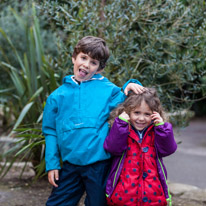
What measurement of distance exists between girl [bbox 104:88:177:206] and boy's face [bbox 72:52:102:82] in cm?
30

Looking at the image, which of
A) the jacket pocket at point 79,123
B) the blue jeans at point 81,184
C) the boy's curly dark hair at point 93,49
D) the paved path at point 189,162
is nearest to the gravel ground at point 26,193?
the blue jeans at point 81,184

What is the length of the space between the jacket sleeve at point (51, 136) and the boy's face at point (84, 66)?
251mm

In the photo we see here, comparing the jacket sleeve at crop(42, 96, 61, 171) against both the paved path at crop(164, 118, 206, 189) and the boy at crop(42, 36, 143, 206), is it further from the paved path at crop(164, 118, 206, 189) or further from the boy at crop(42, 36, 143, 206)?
the paved path at crop(164, 118, 206, 189)

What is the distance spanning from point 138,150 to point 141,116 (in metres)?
0.22

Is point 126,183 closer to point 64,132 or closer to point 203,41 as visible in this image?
point 64,132

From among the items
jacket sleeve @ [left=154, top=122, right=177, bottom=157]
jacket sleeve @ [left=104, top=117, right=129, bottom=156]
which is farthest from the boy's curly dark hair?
jacket sleeve @ [left=154, top=122, right=177, bottom=157]

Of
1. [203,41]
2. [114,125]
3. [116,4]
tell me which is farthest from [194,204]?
[116,4]

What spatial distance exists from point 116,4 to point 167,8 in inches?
20.1

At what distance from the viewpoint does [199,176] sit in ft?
16.9

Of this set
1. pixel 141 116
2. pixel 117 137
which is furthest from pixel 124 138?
pixel 141 116

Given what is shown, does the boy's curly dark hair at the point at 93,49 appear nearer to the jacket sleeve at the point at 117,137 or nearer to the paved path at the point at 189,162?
the jacket sleeve at the point at 117,137

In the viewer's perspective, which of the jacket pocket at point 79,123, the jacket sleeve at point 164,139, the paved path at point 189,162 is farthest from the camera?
the paved path at point 189,162

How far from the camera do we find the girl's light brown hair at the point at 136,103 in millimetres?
2350

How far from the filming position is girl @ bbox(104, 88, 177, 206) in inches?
89.1
